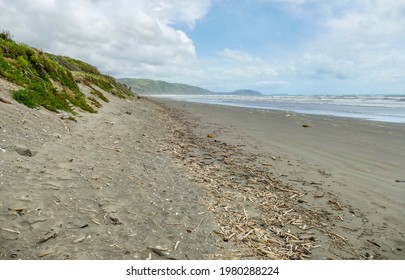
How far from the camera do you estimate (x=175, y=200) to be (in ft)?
21.0

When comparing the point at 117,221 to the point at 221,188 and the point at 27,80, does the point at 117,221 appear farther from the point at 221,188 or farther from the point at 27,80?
the point at 27,80

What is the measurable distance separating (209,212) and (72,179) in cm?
291

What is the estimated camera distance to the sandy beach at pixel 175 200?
4.53 m

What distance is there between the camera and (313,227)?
5.77 metres

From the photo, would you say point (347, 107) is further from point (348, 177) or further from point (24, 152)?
point (24, 152)

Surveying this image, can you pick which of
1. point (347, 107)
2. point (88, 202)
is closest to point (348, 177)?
point (88, 202)

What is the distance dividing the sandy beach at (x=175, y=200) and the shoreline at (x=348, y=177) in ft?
0.13

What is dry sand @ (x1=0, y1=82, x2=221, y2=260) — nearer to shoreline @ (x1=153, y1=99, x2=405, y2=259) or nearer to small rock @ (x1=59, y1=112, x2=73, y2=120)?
small rock @ (x1=59, y1=112, x2=73, y2=120)

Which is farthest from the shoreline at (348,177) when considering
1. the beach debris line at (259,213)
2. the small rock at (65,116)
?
the small rock at (65,116)

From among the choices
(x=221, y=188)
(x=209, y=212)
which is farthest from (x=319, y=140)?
(x=209, y=212)

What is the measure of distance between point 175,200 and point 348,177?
18.7ft

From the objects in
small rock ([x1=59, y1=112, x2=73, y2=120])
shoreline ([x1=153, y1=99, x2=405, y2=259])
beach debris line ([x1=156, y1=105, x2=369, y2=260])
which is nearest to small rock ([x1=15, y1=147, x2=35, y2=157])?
beach debris line ([x1=156, y1=105, x2=369, y2=260])

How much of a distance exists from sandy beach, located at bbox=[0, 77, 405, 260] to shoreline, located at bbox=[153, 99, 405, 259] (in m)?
0.04

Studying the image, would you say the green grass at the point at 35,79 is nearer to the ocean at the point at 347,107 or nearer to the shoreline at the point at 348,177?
the shoreline at the point at 348,177
